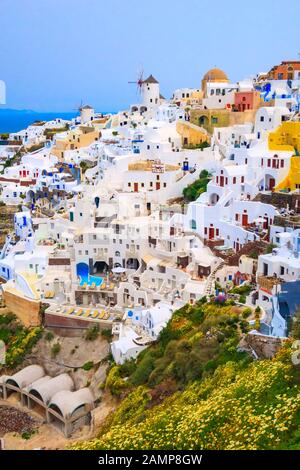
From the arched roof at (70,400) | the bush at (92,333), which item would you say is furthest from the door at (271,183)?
the arched roof at (70,400)

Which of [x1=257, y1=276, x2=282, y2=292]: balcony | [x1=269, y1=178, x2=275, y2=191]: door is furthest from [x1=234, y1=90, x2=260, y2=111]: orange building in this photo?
[x1=257, y1=276, x2=282, y2=292]: balcony

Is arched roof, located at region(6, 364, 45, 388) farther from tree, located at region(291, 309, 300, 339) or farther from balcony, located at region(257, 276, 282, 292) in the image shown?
tree, located at region(291, 309, 300, 339)

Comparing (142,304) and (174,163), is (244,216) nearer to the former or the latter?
(142,304)

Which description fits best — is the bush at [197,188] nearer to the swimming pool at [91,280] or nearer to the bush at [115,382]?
the swimming pool at [91,280]

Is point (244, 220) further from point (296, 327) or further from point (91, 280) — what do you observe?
point (296, 327)

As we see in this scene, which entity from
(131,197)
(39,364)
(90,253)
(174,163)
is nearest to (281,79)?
(174,163)

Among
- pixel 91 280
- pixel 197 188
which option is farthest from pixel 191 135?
pixel 91 280

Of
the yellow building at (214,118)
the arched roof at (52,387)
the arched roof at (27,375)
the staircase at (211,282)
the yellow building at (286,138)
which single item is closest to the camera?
the arched roof at (52,387)
